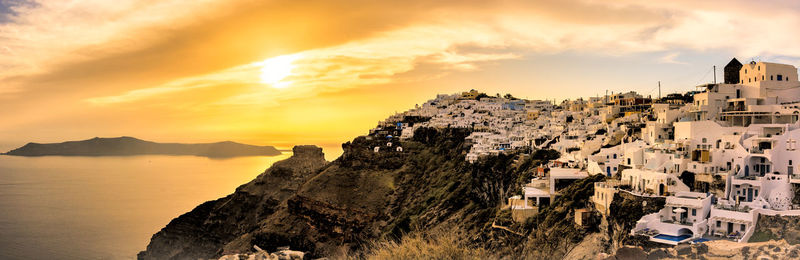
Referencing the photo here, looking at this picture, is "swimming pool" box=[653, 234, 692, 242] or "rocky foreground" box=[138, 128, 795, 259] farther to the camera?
"rocky foreground" box=[138, 128, 795, 259]

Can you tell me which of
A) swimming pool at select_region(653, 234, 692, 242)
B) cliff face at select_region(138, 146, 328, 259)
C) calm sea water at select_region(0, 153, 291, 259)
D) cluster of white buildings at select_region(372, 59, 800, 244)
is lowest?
calm sea water at select_region(0, 153, 291, 259)

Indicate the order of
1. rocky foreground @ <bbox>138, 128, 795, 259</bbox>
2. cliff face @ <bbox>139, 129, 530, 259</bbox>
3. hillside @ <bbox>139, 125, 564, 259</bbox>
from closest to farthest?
rocky foreground @ <bbox>138, 128, 795, 259</bbox> < hillside @ <bbox>139, 125, 564, 259</bbox> < cliff face @ <bbox>139, 129, 530, 259</bbox>

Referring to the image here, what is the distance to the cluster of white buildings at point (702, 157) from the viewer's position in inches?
693

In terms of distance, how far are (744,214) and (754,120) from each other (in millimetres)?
10156

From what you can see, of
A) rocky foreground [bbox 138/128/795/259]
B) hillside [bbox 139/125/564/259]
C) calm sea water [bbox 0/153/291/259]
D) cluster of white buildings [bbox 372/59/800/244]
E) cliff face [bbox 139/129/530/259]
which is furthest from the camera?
calm sea water [bbox 0/153/291/259]

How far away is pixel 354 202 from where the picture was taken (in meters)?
43.0

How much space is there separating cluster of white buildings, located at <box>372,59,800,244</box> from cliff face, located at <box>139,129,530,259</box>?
18.0 ft

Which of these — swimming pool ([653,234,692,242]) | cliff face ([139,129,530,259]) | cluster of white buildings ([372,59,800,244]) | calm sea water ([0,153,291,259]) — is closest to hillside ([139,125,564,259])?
cliff face ([139,129,530,259])

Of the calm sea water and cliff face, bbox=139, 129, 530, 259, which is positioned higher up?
cliff face, bbox=139, 129, 530, 259

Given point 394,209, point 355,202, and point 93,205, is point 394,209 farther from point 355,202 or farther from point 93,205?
point 93,205

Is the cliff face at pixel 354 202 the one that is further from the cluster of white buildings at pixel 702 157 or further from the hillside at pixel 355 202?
the cluster of white buildings at pixel 702 157

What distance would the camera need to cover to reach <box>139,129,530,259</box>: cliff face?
3500cm

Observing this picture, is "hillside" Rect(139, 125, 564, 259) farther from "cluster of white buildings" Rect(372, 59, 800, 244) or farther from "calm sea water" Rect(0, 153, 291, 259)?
"calm sea water" Rect(0, 153, 291, 259)

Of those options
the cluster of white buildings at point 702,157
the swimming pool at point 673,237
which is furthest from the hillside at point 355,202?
the swimming pool at point 673,237
